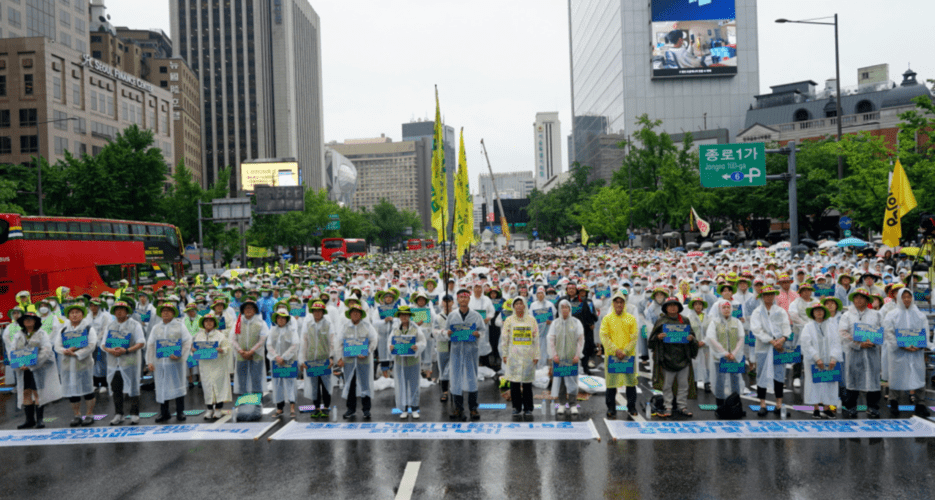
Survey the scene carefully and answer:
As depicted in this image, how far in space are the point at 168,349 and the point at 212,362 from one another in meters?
0.62

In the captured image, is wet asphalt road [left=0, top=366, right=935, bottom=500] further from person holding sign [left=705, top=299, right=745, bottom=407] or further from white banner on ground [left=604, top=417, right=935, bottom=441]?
person holding sign [left=705, top=299, right=745, bottom=407]

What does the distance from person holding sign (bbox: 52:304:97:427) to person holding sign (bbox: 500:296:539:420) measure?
19.3 ft

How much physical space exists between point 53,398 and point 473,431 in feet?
20.1

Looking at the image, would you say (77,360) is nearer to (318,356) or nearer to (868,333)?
(318,356)

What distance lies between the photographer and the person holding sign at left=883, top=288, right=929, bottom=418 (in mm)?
9148

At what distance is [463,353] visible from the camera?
31.8 feet

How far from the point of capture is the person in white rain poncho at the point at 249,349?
32.3 ft


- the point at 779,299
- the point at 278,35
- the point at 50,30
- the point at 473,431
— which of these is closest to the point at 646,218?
the point at 779,299

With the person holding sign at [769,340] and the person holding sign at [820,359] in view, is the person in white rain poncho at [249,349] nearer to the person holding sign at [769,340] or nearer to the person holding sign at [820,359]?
the person holding sign at [769,340]

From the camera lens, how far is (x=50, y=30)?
6538 cm

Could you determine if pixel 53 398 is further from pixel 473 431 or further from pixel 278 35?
pixel 278 35

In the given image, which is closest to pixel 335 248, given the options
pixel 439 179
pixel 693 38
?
pixel 693 38

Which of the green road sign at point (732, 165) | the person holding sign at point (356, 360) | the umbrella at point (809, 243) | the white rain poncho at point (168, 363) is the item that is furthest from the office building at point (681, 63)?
the white rain poncho at point (168, 363)

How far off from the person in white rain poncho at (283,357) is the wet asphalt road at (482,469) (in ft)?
4.01
